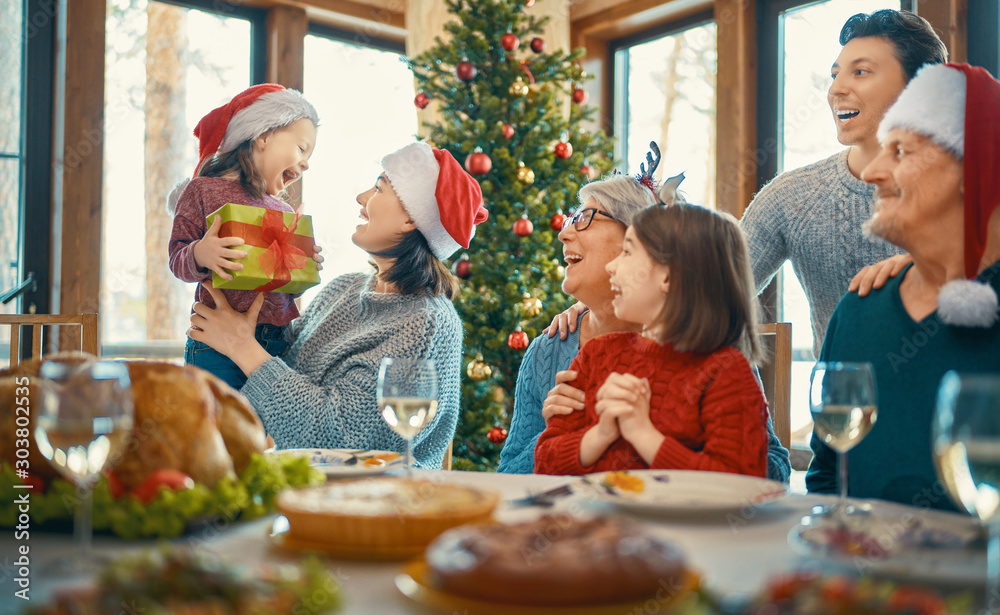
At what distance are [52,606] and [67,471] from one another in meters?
0.30

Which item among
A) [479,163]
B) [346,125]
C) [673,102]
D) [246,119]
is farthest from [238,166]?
[673,102]

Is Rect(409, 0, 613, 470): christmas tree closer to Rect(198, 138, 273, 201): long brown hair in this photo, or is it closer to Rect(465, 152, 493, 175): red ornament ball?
Rect(465, 152, 493, 175): red ornament ball

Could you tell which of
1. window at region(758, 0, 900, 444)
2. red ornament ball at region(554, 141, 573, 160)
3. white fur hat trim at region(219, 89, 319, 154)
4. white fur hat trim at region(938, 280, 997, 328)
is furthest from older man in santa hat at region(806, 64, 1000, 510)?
window at region(758, 0, 900, 444)

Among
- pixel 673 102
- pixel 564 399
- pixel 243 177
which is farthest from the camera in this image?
pixel 673 102

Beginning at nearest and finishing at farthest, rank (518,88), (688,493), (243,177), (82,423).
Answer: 1. (82,423)
2. (688,493)
3. (243,177)
4. (518,88)

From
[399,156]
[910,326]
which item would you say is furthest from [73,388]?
[399,156]

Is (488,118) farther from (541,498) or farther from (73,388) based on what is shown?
(73,388)

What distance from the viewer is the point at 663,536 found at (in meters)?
0.94

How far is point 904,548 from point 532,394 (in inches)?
52.2

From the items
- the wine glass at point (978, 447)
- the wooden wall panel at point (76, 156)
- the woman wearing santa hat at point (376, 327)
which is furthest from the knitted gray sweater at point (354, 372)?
the wooden wall panel at point (76, 156)

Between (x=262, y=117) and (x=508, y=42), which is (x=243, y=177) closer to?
(x=262, y=117)

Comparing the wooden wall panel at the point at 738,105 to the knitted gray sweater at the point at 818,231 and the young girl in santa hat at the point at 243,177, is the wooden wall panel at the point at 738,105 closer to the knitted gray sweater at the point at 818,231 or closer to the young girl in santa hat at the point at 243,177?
the knitted gray sweater at the point at 818,231

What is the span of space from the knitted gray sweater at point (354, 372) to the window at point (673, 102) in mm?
2523

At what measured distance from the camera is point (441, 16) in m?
4.41
